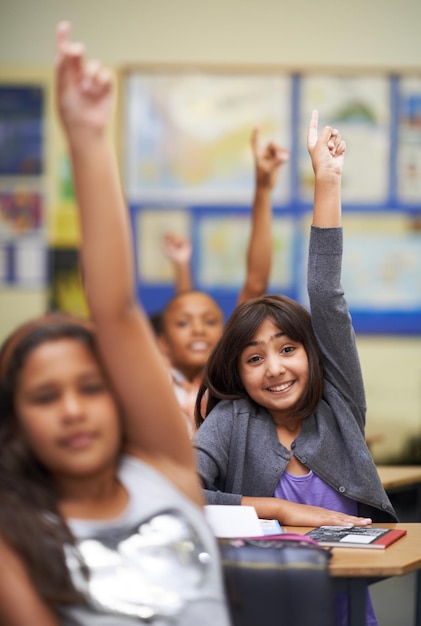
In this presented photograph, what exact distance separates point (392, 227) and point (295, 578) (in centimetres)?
431

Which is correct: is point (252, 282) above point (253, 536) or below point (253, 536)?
above

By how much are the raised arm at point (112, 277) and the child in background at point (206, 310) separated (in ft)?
5.89

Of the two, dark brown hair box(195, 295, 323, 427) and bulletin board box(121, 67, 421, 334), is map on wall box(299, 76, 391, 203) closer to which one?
bulletin board box(121, 67, 421, 334)

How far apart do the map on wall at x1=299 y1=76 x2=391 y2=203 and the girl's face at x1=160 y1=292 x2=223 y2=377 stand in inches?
84.0

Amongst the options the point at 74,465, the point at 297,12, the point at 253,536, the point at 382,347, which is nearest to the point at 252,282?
the point at 253,536

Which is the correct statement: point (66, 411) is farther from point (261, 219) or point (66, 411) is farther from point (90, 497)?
point (261, 219)

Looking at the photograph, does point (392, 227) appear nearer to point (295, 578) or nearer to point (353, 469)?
point (353, 469)

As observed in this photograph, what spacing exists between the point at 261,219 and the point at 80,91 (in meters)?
2.11

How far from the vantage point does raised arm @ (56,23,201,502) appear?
1.20m

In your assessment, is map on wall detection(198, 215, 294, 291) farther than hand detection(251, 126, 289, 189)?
Yes

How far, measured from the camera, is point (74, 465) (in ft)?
4.21

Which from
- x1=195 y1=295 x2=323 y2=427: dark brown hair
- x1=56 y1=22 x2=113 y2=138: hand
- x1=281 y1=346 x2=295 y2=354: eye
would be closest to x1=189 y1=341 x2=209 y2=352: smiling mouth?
x1=195 y1=295 x2=323 y2=427: dark brown hair

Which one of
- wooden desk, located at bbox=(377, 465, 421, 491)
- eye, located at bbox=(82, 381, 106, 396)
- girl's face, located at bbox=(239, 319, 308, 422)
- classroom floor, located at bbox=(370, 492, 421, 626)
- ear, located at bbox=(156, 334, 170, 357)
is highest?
eye, located at bbox=(82, 381, 106, 396)

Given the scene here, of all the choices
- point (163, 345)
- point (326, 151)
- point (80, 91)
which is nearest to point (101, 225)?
point (80, 91)
